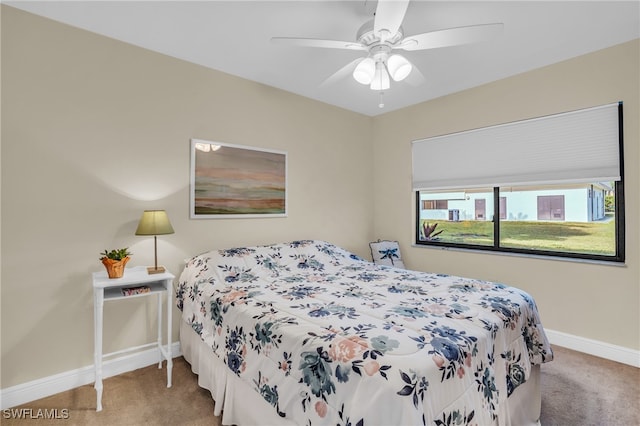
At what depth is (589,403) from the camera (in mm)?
1994

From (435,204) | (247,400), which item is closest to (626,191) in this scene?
(435,204)

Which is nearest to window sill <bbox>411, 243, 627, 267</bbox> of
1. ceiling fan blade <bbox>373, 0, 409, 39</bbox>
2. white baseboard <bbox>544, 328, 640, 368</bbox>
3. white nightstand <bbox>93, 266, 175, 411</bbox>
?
white baseboard <bbox>544, 328, 640, 368</bbox>

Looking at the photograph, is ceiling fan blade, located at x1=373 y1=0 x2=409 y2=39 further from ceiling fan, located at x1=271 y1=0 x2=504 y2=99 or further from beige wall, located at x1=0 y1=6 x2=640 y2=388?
beige wall, located at x1=0 y1=6 x2=640 y2=388

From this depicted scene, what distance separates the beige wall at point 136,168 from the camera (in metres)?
2.05

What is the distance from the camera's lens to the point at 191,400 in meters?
2.03

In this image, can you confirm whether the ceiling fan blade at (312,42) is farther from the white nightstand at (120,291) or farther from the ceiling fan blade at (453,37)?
the white nightstand at (120,291)

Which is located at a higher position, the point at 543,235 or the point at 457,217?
the point at 457,217

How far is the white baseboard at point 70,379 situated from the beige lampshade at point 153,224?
3.36 ft

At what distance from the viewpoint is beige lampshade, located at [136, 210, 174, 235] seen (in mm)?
2238

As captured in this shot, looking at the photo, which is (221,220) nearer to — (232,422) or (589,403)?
(232,422)

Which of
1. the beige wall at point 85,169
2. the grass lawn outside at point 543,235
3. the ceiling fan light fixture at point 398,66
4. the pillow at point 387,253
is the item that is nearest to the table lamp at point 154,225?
the beige wall at point 85,169

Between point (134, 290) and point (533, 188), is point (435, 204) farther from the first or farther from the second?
point (134, 290)

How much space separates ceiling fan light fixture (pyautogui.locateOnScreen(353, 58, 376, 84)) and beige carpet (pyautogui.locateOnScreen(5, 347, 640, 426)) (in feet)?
7.64

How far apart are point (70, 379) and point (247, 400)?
Answer: 148 cm
